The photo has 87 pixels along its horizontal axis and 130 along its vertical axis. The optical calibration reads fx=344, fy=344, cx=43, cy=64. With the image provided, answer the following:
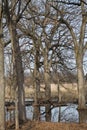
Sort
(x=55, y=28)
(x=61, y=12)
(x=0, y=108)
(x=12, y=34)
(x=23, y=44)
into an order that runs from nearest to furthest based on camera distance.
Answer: (x=0, y=108)
(x=12, y=34)
(x=61, y=12)
(x=55, y=28)
(x=23, y=44)

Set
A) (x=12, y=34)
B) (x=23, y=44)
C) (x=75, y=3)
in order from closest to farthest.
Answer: (x=12, y=34) < (x=75, y=3) < (x=23, y=44)

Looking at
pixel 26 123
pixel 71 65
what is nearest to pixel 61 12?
pixel 71 65

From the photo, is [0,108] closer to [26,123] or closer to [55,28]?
[26,123]

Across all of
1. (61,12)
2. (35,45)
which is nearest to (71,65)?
(35,45)

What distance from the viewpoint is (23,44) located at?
3247 cm

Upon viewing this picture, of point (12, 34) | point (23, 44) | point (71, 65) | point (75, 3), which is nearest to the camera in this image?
point (12, 34)

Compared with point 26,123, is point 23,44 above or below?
above

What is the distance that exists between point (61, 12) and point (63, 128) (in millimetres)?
13398

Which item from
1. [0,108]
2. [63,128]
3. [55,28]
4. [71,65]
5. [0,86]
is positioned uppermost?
[55,28]

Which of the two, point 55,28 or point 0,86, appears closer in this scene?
point 0,86

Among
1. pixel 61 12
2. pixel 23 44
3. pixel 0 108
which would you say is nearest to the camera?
pixel 0 108

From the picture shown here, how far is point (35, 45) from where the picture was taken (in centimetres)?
3128

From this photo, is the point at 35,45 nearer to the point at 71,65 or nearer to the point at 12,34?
the point at 71,65

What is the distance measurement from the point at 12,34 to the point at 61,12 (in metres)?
11.0
